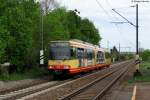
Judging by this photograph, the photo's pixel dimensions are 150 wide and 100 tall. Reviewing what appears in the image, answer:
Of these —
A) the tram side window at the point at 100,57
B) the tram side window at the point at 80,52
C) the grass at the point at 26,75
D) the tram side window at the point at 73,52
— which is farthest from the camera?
the tram side window at the point at 100,57

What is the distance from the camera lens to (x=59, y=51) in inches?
1598

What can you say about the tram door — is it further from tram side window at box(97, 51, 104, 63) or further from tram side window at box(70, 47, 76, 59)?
tram side window at box(97, 51, 104, 63)

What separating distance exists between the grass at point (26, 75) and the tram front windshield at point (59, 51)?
2840 millimetres

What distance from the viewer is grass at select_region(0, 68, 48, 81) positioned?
37.1 metres

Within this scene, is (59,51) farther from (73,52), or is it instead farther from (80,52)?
(80,52)

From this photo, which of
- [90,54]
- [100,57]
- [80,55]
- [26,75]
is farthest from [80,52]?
[100,57]

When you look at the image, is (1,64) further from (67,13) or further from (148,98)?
(67,13)

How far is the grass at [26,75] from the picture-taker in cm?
3712

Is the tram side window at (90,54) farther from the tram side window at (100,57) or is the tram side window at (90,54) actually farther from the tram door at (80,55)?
the tram side window at (100,57)

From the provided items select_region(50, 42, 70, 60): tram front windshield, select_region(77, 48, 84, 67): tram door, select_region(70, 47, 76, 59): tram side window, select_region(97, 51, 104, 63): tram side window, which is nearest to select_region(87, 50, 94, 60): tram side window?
select_region(77, 48, 84, 67): tram door

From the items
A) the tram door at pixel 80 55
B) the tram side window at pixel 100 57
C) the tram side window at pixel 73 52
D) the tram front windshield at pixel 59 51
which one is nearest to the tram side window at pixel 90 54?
the tram door at pixel 80 55

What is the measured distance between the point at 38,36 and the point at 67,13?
41.3 meters

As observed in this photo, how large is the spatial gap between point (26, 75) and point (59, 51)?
3.92 m

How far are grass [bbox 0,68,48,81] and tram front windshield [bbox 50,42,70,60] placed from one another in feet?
9.32
